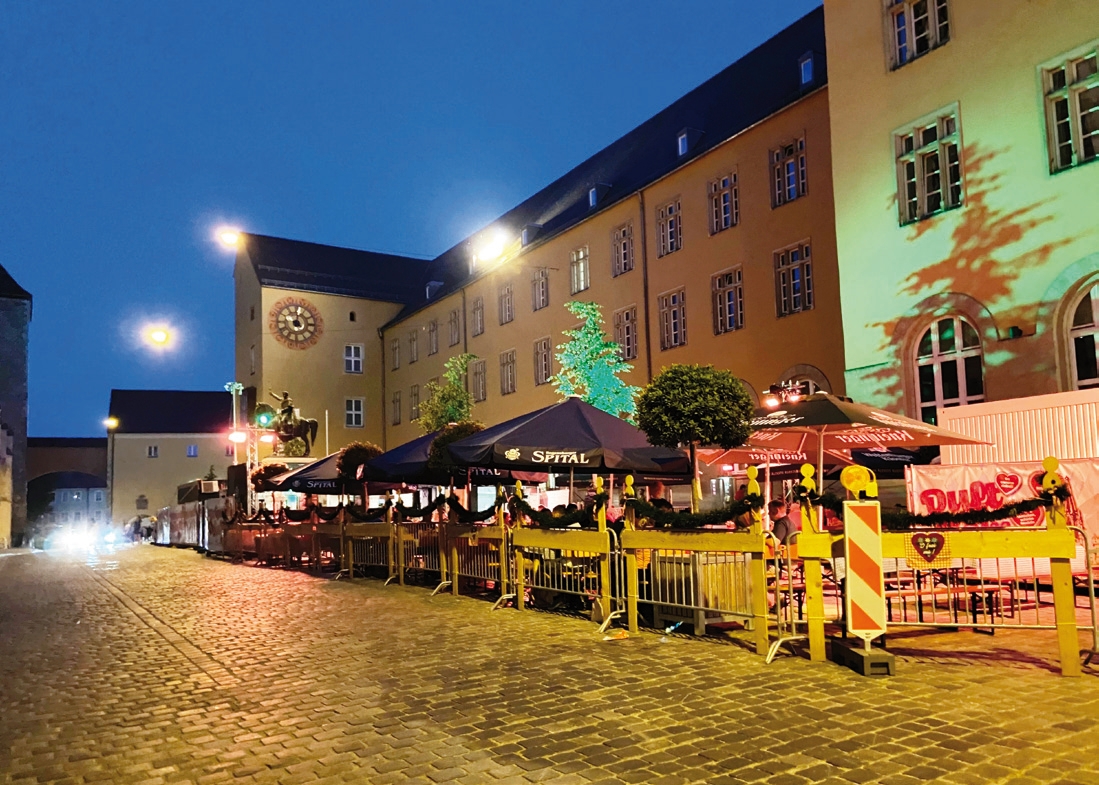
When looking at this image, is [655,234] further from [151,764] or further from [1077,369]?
[151,764]

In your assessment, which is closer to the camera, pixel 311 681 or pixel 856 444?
pixel 311 681

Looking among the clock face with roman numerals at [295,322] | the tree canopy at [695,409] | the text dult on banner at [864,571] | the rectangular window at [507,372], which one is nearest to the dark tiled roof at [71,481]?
the clock face with roman numerals at [295,322]

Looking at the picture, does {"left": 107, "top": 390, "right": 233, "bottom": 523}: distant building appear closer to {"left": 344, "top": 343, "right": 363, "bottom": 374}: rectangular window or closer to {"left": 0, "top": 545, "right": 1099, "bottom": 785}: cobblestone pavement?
{"left": 344, "top": 343, "right": 363, "bottom": 374}: rectangular window

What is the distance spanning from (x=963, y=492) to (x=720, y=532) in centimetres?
679

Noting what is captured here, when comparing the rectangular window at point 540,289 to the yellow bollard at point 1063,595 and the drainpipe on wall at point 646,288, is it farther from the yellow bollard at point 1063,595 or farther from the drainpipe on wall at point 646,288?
the yellow bollard at point 1063,595

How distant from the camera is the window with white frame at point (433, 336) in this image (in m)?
45.3

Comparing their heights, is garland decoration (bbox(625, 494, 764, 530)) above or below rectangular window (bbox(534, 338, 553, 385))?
below

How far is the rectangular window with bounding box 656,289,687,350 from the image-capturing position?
27.3 metres

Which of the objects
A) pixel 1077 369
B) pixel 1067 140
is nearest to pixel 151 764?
pixel 1077 369

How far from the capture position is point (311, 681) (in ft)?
24.9

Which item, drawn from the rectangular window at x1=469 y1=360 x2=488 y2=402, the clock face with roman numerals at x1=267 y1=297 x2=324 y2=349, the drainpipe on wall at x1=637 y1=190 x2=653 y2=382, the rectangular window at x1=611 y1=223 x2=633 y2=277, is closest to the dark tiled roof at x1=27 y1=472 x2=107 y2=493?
the clock face with roman numerals at x1=267 y1=297 x2=324 y2=349

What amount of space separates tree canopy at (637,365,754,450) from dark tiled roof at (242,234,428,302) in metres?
42.8

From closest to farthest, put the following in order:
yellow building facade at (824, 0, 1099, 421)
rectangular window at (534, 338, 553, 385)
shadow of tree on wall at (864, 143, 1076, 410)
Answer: yellow building facade at (824, 0, 1099, 421)
shadow of tree on wall at (864, 143, 1076, 410)
rectangular window at (534, 338, 553, 385)

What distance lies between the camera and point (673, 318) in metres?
27.9
